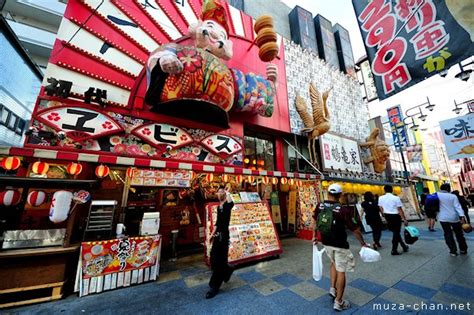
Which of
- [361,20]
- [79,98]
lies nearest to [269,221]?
[361,20]

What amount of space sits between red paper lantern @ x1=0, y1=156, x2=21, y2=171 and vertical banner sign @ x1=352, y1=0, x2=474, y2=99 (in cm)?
772

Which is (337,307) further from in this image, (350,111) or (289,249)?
(350,111)

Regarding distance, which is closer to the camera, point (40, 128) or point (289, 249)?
point (40, 128)

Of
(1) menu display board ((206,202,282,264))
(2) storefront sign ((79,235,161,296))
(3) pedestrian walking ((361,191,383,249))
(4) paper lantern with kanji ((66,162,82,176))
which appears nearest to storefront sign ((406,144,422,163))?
(3) pedestrian walking ((361,191,383,249))

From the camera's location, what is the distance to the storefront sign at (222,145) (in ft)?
21.9

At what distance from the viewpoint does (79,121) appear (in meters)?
4.84

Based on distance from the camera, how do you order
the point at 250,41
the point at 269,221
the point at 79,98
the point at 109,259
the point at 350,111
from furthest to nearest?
1. the point at 350,111
2. the point at 250,41
3. the point at 269,221
4. the point at 79,98
5. the point at 109,259

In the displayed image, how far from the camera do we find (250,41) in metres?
9.81

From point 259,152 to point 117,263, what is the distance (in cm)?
698

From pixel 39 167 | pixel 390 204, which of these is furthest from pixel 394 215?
pixel 39 167

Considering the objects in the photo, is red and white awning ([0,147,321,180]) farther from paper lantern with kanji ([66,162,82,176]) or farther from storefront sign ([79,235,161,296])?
storefront sign ([79,235,161,296])

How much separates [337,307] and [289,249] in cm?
395

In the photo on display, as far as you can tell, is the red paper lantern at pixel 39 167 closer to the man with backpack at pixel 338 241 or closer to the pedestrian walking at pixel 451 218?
the man with backpack at pixel 338 241

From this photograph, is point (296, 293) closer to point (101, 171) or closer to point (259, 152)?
point (101, 171)
